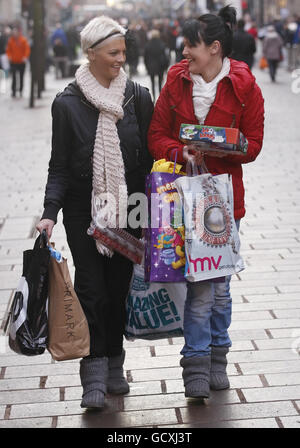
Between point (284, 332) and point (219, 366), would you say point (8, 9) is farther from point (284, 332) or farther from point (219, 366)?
point (219, 366)

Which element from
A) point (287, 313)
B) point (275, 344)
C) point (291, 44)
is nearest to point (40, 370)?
point (275, 344)

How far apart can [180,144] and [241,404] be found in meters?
1.20

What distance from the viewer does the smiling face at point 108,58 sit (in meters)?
4.05

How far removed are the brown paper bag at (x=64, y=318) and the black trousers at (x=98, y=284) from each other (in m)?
0.17

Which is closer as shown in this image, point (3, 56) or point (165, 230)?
point (165, 230)

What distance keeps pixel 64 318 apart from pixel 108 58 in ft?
3.75

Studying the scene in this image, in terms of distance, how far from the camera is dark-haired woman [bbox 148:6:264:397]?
408 cm

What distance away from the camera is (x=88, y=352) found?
4.13m

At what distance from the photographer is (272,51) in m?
26.2

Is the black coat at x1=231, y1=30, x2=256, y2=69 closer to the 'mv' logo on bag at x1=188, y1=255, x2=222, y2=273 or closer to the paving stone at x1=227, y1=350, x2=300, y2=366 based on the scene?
the paving stone at x1=227, y1=350, x2=300, y2=366

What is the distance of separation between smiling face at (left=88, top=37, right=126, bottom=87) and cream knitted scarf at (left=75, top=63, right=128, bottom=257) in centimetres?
5

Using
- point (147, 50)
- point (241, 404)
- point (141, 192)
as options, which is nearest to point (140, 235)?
point (141, 192)

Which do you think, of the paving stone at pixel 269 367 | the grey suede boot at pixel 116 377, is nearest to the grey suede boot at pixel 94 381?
the grey suede boot at pixel 116 377
